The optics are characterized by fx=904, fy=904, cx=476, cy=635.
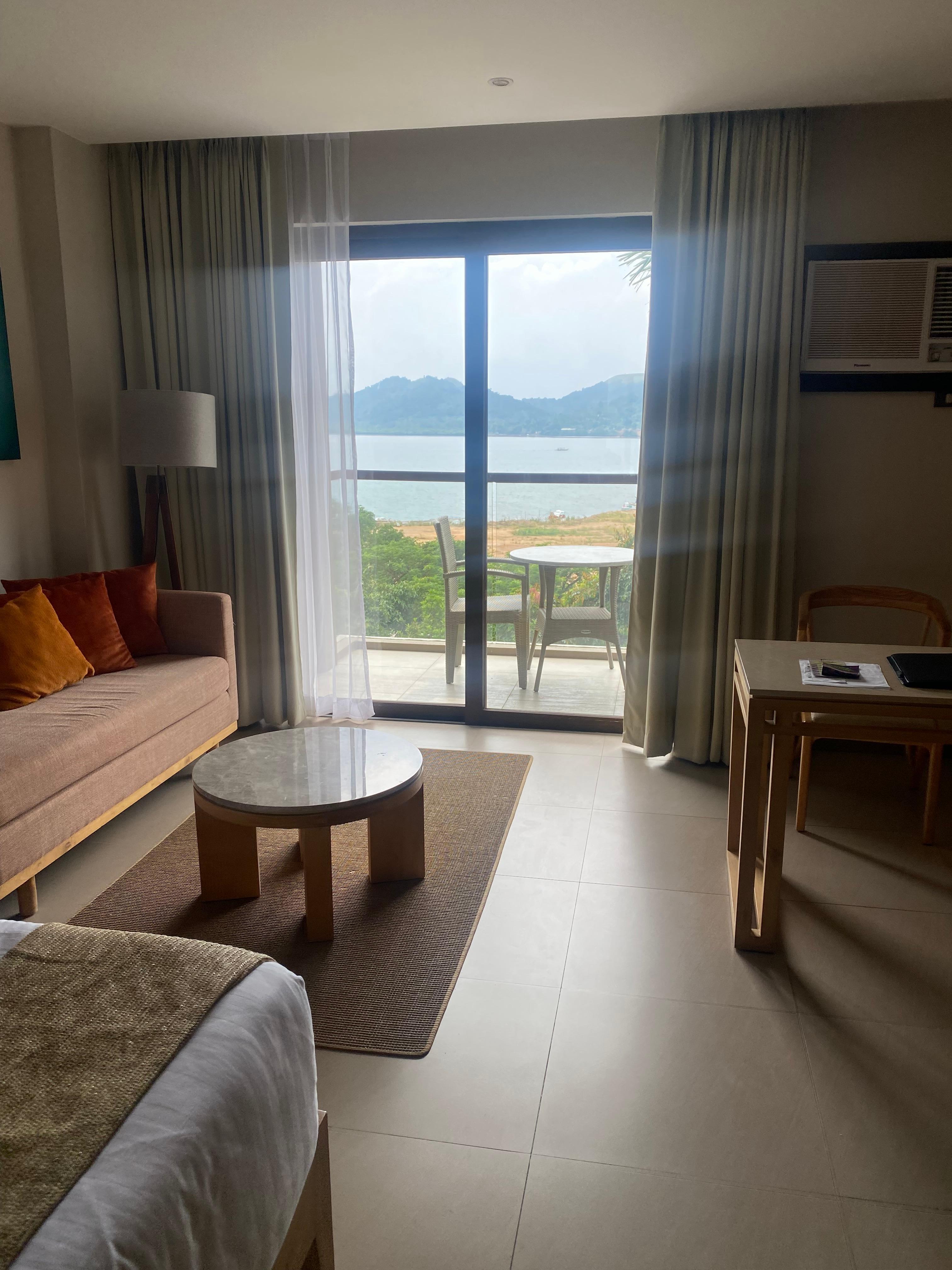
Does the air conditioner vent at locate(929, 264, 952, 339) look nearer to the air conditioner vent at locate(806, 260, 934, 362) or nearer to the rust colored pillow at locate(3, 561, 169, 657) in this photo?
the air conditioner vent at locate(806, 260, 934, 362)

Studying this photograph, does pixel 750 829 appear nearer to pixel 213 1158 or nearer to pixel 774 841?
pixel 774 841

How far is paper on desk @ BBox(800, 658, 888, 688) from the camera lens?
7.83ft

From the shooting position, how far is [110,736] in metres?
3.08

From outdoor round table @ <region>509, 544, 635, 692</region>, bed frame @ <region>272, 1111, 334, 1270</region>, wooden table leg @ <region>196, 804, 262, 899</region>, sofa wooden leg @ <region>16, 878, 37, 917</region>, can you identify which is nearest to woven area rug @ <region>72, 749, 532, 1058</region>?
wooden table leg @ <region>196, 804, 262, 899</region>

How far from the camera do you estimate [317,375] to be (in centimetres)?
426

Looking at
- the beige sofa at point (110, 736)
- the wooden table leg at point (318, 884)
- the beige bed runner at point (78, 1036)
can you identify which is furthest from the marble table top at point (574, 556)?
the beige bed runner at point (78, 1036)

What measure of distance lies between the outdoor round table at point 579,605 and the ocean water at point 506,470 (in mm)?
184

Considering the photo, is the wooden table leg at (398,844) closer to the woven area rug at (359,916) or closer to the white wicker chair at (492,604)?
the woven area rug at (359,916)

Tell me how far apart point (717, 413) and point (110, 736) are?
271cm

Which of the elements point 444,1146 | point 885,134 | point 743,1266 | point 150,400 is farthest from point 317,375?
point 743,1266

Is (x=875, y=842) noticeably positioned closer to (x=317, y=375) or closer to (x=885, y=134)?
(x=885, y=134)

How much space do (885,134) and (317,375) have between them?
8.55 feet

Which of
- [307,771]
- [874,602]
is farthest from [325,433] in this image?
[874,602]

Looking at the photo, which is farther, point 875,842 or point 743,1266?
point 875,842
